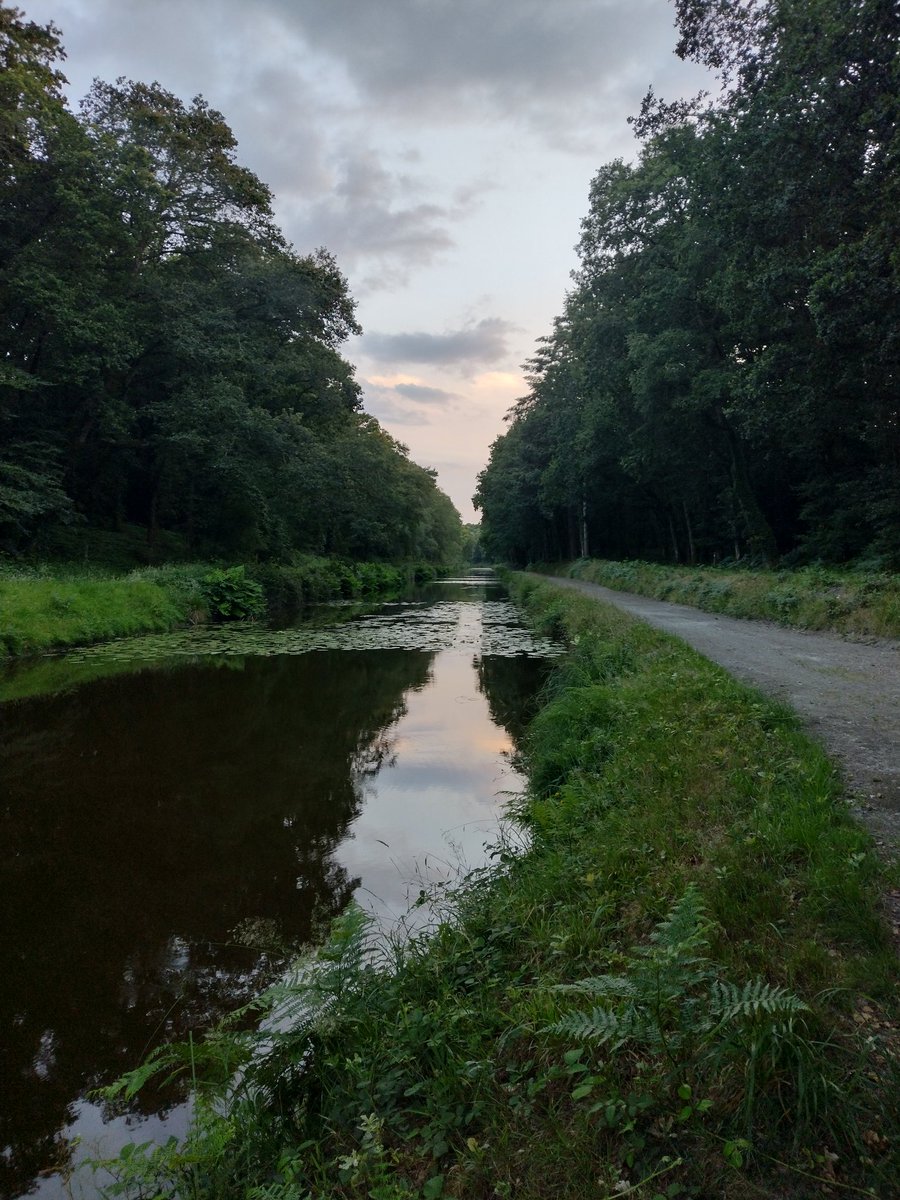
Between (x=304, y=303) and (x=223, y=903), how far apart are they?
28380 mm

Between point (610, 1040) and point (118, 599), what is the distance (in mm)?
17044

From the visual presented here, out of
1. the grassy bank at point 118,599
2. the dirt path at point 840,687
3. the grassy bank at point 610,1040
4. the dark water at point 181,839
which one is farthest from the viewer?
the grassy bank at point 118,599

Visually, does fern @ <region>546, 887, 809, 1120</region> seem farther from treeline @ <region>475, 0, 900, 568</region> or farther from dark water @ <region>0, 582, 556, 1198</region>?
treeline @ <region>475, 0, 900, 568</region>

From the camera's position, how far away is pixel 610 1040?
2.32 m

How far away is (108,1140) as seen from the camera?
271cm

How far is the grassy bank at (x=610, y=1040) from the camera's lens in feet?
6.22

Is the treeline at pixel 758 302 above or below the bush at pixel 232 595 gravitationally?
above

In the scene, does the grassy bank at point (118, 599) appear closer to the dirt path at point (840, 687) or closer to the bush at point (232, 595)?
the bush at point (232, 595)

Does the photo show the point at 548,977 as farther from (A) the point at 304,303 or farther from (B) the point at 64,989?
(A) the point at 304,303

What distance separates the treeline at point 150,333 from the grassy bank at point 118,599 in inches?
123

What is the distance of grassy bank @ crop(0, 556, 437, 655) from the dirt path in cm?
1256

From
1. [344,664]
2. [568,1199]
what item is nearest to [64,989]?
[568,1199]

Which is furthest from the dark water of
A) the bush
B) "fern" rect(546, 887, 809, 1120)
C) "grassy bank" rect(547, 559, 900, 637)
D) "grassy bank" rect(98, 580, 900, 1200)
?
the bush

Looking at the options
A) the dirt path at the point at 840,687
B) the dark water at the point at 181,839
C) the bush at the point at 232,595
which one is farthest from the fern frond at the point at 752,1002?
the bush at the point at 232,595
